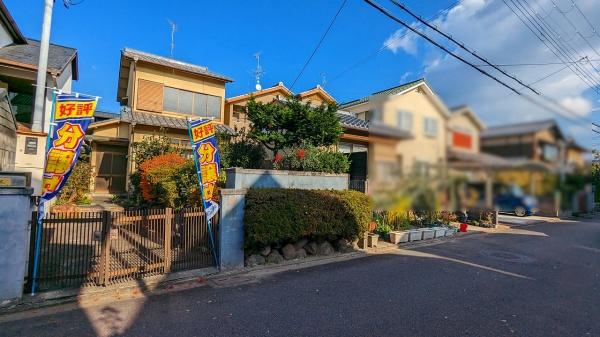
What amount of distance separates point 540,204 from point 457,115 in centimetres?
36

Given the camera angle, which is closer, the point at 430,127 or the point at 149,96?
the point at 430,127

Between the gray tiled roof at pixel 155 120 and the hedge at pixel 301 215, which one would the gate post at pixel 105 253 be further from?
the gray tiled roof at pixel 155 120

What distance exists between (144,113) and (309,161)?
10504mm

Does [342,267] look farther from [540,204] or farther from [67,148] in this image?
[540,204]

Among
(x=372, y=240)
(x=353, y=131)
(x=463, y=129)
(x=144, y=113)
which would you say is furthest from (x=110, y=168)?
(x=463, y=129)

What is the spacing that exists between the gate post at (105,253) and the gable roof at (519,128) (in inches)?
262

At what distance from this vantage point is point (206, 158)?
7301mm

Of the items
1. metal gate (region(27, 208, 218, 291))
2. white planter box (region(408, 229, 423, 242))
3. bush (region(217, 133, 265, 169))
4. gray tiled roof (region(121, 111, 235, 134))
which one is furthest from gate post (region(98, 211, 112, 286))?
white planter box (region(408, 229, 423, 242))

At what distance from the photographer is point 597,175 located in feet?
6.15

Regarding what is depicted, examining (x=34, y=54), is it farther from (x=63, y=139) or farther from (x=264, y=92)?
(x=264, y=92)

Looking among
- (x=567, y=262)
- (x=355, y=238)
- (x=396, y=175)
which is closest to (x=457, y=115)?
(x=396, y=175)

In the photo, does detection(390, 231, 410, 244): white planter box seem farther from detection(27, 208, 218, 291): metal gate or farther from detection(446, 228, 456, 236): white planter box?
detection(27, 208, 218, 291): metal gate

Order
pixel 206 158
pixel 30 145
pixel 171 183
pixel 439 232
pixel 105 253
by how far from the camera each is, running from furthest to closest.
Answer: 1. pixel 439 232
2. pixel 171 183
3. pixel 30 145
4. pixel 206 158
5. pixel 105 253

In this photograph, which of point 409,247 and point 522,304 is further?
point 409,247
